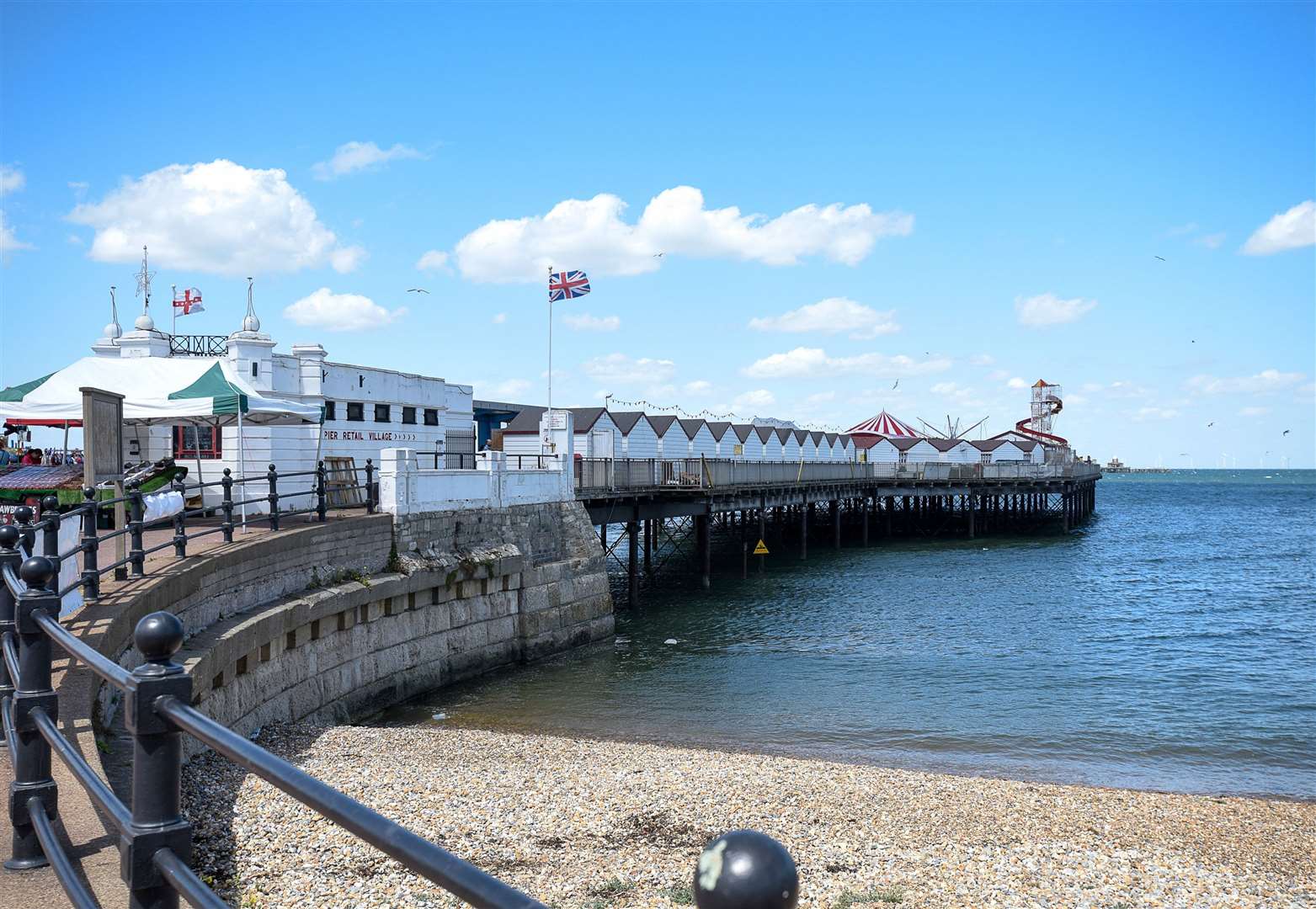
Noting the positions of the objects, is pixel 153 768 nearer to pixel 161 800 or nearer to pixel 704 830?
pixel 161 800

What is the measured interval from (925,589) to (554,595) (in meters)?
18.3

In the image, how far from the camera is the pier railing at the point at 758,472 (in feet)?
96.5

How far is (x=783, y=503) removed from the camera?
44688mm

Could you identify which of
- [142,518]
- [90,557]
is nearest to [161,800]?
[90,557]

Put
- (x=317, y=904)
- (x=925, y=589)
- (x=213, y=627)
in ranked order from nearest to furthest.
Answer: (x=317, y=904) < (x=213, y=627) < (x=925, y=589)

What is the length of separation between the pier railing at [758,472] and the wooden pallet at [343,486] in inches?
244

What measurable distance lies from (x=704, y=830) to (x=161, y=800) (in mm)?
8679

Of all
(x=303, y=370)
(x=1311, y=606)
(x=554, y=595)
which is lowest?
(x=1311, y=606)

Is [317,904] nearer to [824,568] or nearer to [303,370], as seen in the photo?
[303,370]

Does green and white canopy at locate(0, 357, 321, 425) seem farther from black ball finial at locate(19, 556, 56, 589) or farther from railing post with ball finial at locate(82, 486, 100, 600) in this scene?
black ball finial at locate(19, 556, 56, 589)

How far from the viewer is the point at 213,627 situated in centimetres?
1290

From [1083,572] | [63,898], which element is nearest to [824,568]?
[1083,572]

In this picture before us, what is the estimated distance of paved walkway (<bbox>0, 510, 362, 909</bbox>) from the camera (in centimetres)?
394

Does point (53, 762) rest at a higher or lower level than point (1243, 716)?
higher
